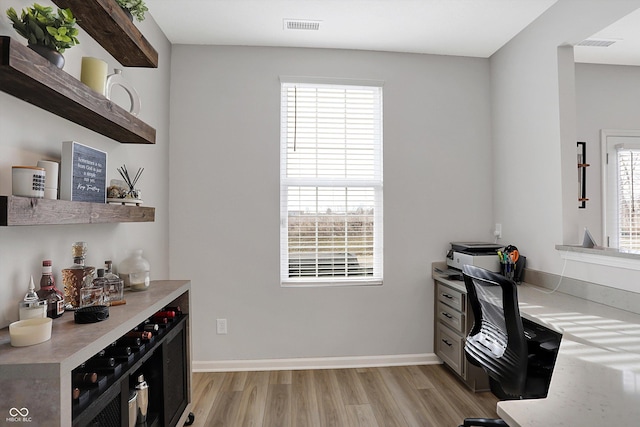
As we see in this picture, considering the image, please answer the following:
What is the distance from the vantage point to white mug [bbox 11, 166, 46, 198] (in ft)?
3.94

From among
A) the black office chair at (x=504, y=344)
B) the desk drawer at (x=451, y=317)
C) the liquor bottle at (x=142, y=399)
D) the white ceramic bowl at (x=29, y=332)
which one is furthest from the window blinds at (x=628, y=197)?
the white ceramic bowl at (x=29, y=332)

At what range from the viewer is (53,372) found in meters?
1.04

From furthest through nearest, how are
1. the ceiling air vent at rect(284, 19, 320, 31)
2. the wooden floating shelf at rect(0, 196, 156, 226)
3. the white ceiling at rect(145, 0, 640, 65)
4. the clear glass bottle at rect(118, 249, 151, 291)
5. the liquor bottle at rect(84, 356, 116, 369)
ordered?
the ceiling air vent at rect(284, 19, 320, 31) < the white ceiling at rect(145, 0, 640, 65) < the clear glass bottle at rect(118, 249, 151, 291) < the liquor bottle at rect(84, 356, 116, 369) < the wooden floating shelf at rect(0, 196, 156, 226)

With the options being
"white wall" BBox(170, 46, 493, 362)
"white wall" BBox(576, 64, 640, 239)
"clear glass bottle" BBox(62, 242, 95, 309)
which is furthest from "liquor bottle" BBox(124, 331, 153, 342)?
"white wall" BBox(576, 64, 640, 239)

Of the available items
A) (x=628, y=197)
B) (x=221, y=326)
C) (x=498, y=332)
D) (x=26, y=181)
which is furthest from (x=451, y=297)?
(x=26, y=181)

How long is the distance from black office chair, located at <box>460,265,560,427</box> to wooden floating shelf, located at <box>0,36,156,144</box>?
1975mm

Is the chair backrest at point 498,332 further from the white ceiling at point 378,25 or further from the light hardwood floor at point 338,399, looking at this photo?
the white ceiling at point 378,25

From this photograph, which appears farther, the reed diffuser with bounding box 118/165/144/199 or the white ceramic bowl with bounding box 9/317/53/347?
the reed diffuser with bounding box 118/165/144/199

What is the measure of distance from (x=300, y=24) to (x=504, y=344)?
2.54 meters

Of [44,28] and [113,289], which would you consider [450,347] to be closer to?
[113,289]

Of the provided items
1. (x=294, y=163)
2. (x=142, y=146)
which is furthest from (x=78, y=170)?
(x=294, y=163)

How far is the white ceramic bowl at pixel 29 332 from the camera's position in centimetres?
115

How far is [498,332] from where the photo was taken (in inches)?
75.9

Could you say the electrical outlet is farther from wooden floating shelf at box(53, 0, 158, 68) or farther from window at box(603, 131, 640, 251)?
window at box(603, 131, 640, 251)
